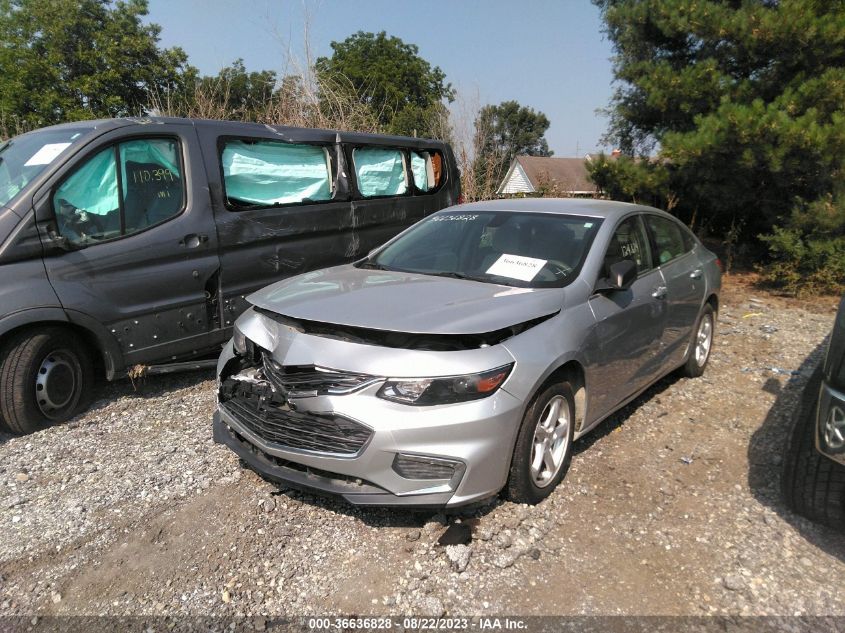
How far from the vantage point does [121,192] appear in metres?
4.16

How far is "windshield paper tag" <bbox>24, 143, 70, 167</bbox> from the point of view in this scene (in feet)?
13.0

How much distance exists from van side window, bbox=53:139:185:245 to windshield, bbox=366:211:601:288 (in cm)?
166

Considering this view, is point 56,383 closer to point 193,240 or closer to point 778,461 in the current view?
point 193,240

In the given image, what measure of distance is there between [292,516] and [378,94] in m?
45.1

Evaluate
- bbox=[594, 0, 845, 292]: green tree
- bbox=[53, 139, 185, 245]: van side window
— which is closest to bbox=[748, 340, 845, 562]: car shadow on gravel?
bbox=[594, 0, 845, 292]: green tree

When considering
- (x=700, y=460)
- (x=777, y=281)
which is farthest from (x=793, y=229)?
(x=700, y=460)

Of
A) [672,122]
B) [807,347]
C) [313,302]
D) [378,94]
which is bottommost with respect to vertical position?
[807,347]

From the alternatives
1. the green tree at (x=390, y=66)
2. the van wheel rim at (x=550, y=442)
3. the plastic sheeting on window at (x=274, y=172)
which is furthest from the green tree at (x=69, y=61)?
the van wheel rim at (x=550, y=442)

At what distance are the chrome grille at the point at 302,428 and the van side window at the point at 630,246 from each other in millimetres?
1898

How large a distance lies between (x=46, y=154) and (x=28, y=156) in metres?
0.25

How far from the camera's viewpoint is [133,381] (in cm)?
451

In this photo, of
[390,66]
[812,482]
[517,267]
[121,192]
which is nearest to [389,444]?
[517,267]

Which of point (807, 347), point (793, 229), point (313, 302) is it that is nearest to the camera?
point (313, 302)

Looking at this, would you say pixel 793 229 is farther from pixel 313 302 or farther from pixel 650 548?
pixel 313 302
